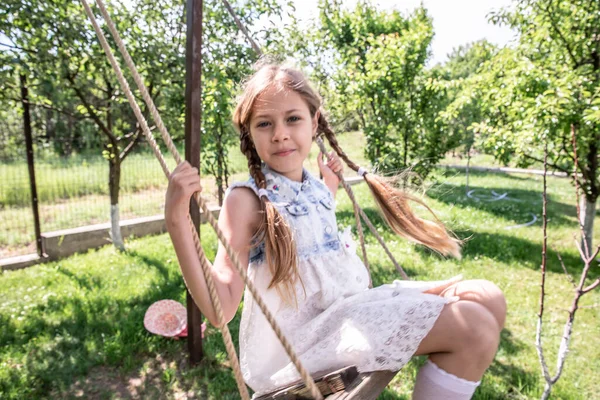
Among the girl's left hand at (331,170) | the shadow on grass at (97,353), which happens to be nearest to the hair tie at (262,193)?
the girl's left hand at (331,170)

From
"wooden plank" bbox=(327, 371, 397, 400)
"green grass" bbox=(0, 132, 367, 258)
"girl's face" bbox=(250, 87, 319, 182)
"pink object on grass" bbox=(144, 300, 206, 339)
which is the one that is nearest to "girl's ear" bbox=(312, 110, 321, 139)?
"girl's face" bbox=(250, 87, 319, 182)

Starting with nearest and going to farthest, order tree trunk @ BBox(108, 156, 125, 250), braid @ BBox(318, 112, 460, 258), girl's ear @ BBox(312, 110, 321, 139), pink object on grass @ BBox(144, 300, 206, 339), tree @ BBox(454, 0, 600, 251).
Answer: girl's ear @ BBox(312, 110, 321, 139) → braid @ BBox(318, 112, 460, 258) → pink object on grass @ BBox(144, 300, 206, 339) → tree @ BBox(454, 0, 600, 251) → tree trunk @ BBox(108, 156, 125, 250)

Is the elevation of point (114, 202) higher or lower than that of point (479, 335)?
lower

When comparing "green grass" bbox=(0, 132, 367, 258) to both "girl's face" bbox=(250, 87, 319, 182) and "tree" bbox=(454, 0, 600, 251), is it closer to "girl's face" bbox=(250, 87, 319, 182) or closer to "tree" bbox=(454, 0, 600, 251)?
"tree" bbox=(454, 0, 600, 251)

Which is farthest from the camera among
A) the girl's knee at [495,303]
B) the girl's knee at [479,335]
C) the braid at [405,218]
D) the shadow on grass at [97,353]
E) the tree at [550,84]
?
the tree at [550,84]

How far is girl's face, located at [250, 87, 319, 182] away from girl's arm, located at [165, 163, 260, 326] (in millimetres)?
191

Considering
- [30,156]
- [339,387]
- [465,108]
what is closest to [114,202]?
[30,156]

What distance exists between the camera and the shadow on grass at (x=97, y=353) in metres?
2.37

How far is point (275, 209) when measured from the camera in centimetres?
127

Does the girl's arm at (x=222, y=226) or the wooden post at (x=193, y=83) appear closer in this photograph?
the girl's arm at (x=222, y=226)

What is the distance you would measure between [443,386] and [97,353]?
2.33m

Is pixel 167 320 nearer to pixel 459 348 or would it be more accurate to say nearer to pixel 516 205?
pixel 459 348

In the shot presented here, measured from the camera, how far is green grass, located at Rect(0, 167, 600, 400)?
7.84ft

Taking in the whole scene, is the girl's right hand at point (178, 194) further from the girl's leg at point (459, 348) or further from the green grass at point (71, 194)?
the green grass at point (71, 194)
